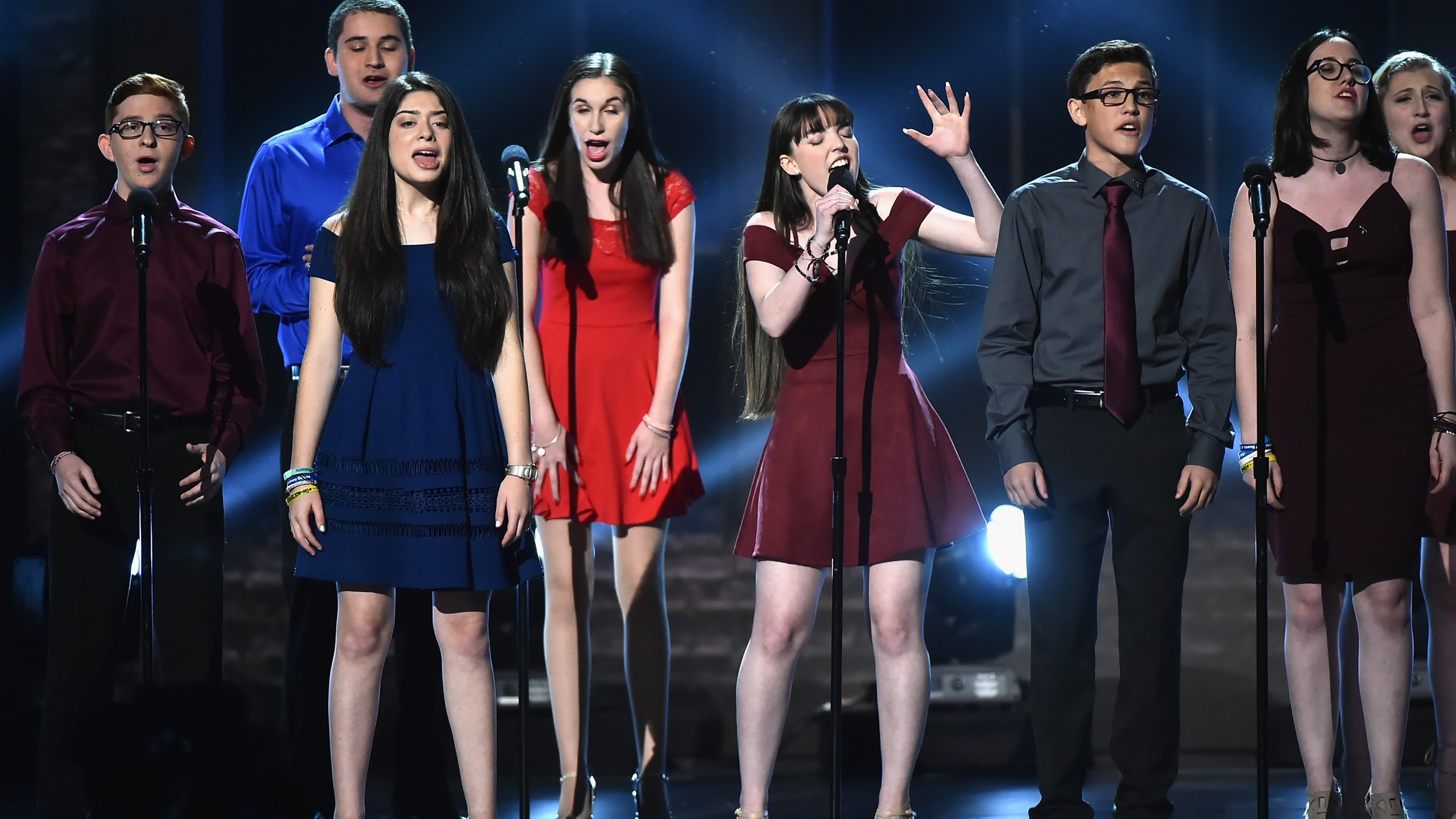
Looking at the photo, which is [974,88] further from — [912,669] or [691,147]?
[912,669]

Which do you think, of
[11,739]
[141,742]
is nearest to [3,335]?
[11,739]

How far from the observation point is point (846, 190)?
9.92 feet

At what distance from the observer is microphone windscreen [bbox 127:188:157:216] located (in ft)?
10.9

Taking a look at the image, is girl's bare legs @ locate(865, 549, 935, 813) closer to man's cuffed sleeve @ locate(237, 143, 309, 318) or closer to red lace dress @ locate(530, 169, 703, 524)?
red lace dress @ locate(530, 169, 703, 524)

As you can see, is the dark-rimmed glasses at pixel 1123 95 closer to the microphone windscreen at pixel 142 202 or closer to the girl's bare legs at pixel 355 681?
the girl's bare legs at pixel 355 681

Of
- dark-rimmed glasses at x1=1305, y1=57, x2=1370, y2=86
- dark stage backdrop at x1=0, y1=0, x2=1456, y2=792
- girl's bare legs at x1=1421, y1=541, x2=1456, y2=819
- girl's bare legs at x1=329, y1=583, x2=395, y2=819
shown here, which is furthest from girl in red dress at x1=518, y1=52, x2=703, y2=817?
girl's bare legs at x1=1421, y1=541, x2=1456, y2=819

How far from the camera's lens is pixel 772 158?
3.37 meters

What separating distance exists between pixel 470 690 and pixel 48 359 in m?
1.56

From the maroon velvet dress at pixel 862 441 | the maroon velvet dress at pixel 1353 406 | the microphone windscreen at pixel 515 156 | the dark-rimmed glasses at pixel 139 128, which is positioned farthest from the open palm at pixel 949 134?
the dark-rimmed glasses at pixel 139 128

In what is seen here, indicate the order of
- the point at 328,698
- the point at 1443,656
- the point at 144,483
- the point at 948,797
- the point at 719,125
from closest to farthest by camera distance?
the point at 144,483 < the point at 1443,656 < the point at 328,698 < the point at 948,797 < the point at 719,125

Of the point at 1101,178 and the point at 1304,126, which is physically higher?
the point at 1304,126

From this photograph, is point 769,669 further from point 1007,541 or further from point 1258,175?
point 1007,541

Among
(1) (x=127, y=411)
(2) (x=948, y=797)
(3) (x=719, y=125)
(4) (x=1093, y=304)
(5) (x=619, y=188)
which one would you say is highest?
(3) (x=719, y=125)

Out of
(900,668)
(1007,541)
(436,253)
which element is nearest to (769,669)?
(900,668)
